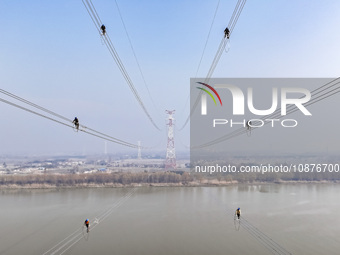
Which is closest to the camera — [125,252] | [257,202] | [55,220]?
[125,252]

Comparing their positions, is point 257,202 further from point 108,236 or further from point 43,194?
point 43,194

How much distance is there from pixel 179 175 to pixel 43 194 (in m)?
5.77

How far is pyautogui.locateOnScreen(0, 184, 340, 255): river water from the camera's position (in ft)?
15.2

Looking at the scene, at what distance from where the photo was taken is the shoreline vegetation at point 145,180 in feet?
39.3

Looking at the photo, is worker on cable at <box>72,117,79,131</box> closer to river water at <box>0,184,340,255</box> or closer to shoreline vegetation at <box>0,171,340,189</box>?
river water at <box>0,184,340,255</box>

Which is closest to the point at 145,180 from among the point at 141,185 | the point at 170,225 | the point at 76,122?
the point at 141,185

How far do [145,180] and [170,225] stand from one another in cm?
680

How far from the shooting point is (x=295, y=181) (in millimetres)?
13117

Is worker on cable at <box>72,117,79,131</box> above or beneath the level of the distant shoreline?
→ above

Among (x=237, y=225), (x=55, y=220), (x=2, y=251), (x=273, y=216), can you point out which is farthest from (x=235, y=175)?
(x=2, y=251)

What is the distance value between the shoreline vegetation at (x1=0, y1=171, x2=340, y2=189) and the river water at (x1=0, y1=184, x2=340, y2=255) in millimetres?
2592

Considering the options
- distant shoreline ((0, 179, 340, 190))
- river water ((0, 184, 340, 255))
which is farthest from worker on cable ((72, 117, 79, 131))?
distant shoreline ((0, 179, 340, 190))

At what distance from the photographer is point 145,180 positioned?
41.4 ft

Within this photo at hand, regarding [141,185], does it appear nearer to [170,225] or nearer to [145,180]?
[145,180]
